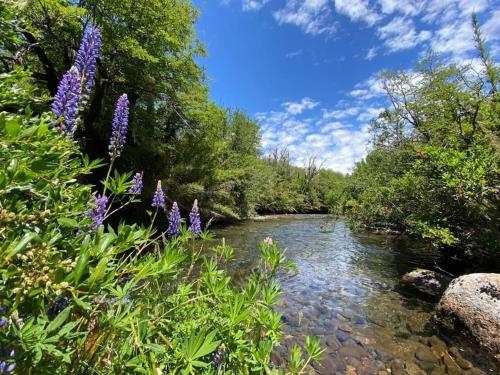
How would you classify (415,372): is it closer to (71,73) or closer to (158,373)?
(158,373)

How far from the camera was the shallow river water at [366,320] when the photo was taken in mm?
4758

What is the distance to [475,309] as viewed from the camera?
5.55 meters

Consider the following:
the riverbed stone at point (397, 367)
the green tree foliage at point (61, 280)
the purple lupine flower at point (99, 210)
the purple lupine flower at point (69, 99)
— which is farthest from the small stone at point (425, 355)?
the purple lupine flower at point (69, 99)

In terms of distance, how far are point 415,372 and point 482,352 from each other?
5.03ft

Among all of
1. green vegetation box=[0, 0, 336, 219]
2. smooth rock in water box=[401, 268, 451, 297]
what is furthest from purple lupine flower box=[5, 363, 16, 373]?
smooth rock in water box=[401, 268, 451, 297]

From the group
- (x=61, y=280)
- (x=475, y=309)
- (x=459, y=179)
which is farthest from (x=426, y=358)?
(x=61, y=280)

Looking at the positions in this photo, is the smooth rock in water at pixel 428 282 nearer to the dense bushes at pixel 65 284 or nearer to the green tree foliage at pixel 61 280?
the dense bushes at pixel 65 284

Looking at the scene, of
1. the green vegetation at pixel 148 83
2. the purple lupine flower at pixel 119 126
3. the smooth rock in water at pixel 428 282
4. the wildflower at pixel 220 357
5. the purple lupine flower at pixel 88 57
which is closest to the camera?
the wildflower at pixel 220 357

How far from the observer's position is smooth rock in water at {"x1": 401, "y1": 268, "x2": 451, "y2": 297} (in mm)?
7931

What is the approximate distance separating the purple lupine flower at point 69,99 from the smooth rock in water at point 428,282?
9.10 metres

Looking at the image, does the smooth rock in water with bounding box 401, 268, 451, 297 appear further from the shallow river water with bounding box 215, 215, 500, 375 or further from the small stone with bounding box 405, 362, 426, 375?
the small stone with bounding box 405, 362, 426, 375

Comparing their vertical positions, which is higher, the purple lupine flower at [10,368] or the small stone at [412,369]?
the purple lupine flower at [10,368]

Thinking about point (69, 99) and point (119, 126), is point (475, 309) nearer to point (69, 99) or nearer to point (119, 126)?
point (119, 126)

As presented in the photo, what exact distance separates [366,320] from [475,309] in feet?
6.78
